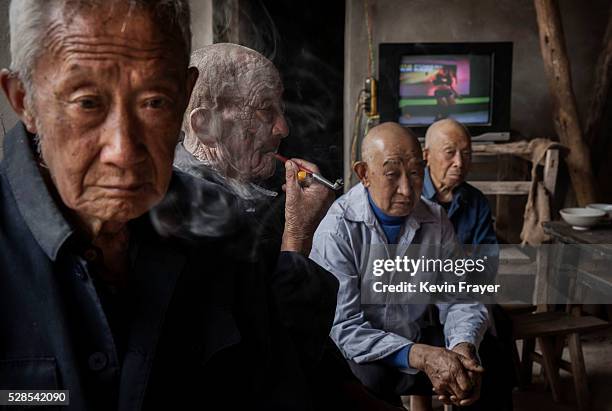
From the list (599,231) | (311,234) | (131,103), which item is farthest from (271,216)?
(599,231)

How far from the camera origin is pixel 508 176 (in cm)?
146

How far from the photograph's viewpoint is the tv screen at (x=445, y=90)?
1327mm

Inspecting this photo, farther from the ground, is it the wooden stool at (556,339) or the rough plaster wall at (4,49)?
the rough plaster wall at (4,49)

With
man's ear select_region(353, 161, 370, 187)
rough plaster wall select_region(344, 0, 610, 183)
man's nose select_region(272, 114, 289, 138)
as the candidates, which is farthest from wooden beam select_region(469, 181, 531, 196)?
man's nose select_region(272, 114, 289, 138)

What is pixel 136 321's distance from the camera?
0.52m

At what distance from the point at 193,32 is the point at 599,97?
137 centimetres

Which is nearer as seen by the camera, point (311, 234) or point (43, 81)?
point (43, 81)

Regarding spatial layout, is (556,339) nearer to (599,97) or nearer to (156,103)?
(599,97)

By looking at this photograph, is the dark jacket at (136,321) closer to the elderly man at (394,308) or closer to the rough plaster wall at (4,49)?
the rough plaster wall at (4,49)

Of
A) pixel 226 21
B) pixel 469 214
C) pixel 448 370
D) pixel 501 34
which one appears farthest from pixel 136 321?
pixel 501 34

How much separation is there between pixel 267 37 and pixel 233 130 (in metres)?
0.18

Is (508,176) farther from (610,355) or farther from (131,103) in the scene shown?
(131,103)

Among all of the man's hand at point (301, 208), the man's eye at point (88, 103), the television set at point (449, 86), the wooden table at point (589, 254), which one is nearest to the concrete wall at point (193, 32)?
the man's eye at point (88, 103)

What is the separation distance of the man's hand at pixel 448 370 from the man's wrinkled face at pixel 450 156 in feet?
1.30
